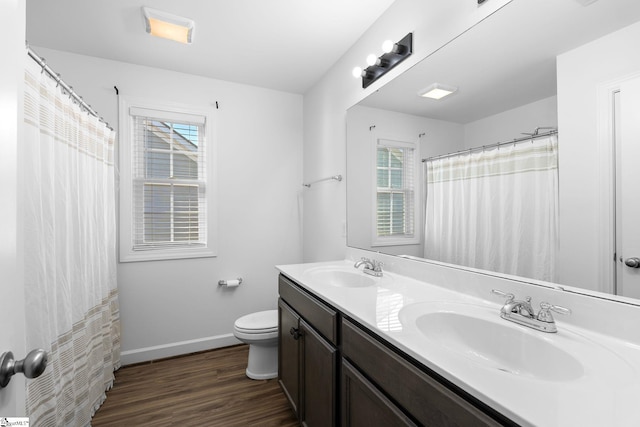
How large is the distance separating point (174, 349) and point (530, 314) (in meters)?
2.71

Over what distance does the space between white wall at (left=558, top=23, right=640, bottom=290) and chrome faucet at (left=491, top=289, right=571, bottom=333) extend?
5.8 inches

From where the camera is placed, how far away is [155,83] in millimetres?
2520

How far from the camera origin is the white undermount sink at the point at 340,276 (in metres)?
1.80

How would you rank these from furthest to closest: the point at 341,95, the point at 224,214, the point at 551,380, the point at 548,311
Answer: the point at 224,214
the point at 341,95
the point at 548,311
the point at 551,380

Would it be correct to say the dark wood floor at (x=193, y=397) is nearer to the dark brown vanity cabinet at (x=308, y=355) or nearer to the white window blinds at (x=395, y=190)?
the dark brown vanity cabinet at (x=308, y=355)

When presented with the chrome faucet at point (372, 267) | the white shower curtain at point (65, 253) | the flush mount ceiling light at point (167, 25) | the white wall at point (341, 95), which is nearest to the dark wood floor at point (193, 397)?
the white shower curtain at point (65, 253)

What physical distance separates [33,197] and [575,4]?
7.07ft

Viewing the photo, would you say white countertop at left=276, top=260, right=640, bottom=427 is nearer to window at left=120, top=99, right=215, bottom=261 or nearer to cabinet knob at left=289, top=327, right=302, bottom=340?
cabinet knob at left=289, top=327, right=302, bottom=340

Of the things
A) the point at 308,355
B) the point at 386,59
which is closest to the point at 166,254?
the point at 308,355

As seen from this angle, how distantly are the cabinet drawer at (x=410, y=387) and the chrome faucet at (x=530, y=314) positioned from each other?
418 millimetres

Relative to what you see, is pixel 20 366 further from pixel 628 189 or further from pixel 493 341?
pixel 628 189

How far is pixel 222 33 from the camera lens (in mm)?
2066

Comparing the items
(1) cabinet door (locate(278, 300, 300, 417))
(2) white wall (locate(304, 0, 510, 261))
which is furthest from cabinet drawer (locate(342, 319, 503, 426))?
(2) white wall (locate(304, 0, 510, 261))

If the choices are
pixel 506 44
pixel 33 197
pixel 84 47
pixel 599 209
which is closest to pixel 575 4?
pixel 506 44
